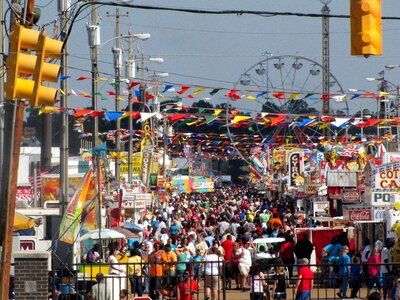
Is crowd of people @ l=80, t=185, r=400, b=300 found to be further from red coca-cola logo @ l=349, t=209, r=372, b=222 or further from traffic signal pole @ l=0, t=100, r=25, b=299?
traffic signal pole @ l=0, t=100, r=25, b=299

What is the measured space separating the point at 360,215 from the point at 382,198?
3.90ft

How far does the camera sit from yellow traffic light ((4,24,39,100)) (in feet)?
50.6

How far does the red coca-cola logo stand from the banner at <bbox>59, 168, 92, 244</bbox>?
10.0m

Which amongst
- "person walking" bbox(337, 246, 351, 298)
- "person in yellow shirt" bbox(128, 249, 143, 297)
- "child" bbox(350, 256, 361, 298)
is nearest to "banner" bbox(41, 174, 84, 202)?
"person in yellow shirt" bbox(128, 249, 143, 297)

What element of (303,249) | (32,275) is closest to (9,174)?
(32,275)

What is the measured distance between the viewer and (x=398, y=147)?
5400cm

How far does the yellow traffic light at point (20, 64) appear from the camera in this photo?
15414 millimetres

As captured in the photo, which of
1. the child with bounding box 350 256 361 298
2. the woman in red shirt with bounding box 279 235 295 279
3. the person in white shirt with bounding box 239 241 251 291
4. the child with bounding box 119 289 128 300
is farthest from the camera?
the woman in red shirt with bounding box 279 235 295 279

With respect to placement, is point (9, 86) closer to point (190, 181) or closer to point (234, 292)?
point (234, 292)

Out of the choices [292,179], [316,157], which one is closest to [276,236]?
[316,157]

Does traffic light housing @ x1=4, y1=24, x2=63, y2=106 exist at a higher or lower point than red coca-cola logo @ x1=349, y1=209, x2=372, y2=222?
higher

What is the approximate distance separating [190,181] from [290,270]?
7407cm

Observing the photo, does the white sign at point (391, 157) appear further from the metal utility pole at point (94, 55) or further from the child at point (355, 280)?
the child at point (355, 280)

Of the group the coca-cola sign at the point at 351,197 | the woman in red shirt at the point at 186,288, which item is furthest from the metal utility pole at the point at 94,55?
the woman in red shirt at the point at 186,288
